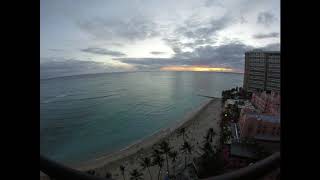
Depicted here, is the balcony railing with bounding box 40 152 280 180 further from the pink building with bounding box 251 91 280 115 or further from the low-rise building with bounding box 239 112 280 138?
the pink building with bounding box 251 91 280 115

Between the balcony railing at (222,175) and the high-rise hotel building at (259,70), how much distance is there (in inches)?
822

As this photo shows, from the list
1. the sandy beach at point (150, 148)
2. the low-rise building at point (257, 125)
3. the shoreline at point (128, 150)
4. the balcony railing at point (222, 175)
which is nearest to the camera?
the balcony railing at point (222, 175)

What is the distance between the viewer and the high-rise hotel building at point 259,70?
1977 centimetres

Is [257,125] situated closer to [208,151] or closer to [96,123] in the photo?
[208,151]

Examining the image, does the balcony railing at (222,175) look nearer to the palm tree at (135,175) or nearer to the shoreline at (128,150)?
the palm tree at (135,175)

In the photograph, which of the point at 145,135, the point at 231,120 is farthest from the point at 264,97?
the point at 145,135

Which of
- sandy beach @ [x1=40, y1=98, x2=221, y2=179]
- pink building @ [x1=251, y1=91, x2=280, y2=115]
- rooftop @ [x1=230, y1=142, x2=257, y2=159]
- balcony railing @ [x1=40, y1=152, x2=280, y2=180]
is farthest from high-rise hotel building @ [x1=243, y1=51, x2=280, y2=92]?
balcony railing @ [x1=40, y1=152, x2=280, y2=180]

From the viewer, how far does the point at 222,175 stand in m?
0.47

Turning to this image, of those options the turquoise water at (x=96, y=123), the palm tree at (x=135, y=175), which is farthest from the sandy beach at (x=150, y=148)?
the turquoise water at (x=96, y=123)

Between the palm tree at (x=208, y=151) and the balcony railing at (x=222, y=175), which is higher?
the balcony railing at (x=222, y=175)

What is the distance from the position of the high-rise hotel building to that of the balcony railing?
20.9m
